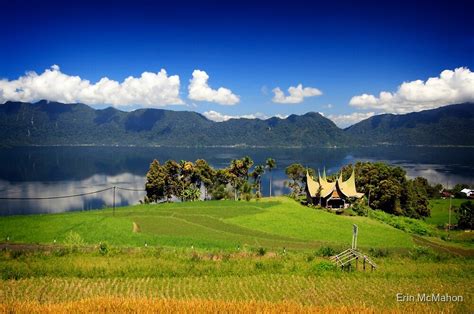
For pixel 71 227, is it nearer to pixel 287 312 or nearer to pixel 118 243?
pixel 118 243

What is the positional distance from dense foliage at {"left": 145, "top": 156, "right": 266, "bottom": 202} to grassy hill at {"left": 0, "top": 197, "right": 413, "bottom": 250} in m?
15.2

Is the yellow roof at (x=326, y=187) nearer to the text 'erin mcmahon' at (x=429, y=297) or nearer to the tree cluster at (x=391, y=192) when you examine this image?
the tree cluster at (x=391, y=192)

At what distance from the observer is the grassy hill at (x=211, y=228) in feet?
139

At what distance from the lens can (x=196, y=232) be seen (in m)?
48.8

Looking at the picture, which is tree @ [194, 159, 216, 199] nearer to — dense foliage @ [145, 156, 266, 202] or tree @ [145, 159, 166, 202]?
dense foliage @ [145, 156, 266, 202]

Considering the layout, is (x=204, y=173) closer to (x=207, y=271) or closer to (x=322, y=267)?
(x=207, y=271)

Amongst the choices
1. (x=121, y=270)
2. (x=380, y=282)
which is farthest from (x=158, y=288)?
(x=380, y=282)

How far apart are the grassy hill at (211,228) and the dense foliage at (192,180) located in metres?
15.2

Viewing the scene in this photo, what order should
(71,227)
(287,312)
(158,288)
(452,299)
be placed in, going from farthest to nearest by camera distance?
(71,227) < (158,288) < (452,299) < (287,312)

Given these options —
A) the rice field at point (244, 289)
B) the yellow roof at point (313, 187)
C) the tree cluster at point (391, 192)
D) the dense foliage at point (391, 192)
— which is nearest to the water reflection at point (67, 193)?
the yellow roof at point (313, 187)

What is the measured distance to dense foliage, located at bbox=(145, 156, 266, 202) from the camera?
80312mm

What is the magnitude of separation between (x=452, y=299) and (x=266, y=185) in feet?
387

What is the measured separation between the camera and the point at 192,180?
283 feet

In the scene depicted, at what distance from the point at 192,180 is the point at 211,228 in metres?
35.7
